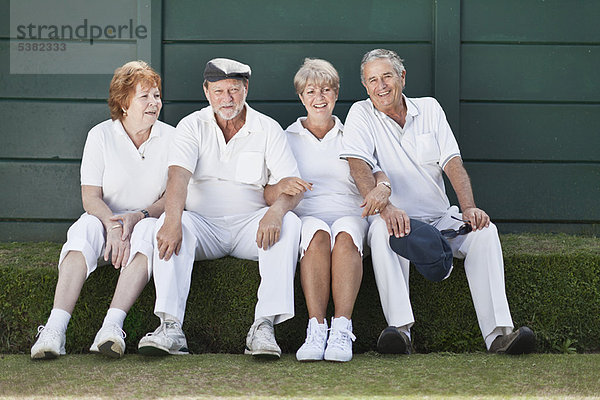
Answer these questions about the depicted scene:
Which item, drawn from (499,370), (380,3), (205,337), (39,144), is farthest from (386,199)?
(39,144)

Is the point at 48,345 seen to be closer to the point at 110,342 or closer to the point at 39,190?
the point at 110,342

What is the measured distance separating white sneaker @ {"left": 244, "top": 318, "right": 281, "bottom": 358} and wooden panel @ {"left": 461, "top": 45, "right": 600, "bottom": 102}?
1.95m

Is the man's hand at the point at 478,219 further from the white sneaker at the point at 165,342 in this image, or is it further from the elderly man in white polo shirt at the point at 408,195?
the white sneaker at the point at 165,342

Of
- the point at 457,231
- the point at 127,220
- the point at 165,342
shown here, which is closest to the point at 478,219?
the point at 457,231

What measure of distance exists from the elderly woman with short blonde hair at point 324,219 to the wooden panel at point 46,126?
138cm

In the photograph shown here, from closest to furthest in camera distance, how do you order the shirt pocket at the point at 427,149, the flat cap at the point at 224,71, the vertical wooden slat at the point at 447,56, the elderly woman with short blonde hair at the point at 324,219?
the elderly woman with short blonde hair at the point at 324,219, the flat cap at the point at 224,71, the shirt pocket at the point at 427,149, the vertical wooden slat at the point at 447,56

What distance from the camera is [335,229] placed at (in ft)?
8.73

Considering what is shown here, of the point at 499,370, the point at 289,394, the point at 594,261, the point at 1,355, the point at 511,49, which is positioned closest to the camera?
the point at 289,394

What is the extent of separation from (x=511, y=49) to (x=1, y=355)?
9.99 ft

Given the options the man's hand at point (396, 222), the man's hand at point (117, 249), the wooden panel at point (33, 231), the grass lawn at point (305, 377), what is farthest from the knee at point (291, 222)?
the wooden panel at point (33, 231)

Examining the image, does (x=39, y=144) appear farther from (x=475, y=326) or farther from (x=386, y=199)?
(x=475, y=326)

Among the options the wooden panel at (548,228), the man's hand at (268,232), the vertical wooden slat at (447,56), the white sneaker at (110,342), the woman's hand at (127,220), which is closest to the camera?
the white sneaker at (110,342)

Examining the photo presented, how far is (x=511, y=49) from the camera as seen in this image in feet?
12.2

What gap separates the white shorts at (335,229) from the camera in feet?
8.59
